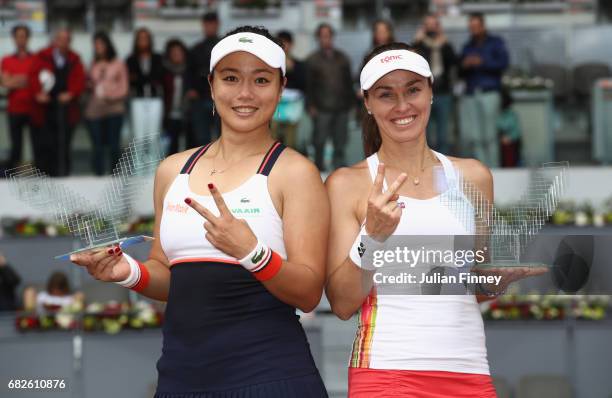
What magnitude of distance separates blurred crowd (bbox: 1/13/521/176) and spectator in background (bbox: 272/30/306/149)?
0.01 m

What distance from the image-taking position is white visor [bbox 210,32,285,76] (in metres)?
3.19

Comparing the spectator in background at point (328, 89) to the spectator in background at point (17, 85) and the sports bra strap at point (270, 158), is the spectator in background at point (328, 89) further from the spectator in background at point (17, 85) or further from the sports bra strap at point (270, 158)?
the sports bra strap at point (270, 158)

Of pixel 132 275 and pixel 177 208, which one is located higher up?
pixel 177 208

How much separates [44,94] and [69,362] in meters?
7.05

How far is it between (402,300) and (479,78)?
8784mm

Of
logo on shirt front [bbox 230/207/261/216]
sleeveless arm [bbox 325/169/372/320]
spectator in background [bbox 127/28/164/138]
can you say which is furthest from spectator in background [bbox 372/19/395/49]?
logo on shirt front [bbox 230/207/261/216]

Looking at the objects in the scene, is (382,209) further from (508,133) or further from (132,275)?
(508,133)

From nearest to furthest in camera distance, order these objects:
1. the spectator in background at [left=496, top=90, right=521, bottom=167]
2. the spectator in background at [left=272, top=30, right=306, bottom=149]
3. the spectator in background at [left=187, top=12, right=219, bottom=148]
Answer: the spectator in background at [left=187, top=12, right=219, bottom=148]
the spectator in background at [left=272, top=30, right=306, bottom=149]
the spectator in background at [left=496, top=90, right=521, bottom=167]

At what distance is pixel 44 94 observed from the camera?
37.9 feet

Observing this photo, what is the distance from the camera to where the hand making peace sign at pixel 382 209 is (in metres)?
2.97

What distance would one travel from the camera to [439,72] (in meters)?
11.3

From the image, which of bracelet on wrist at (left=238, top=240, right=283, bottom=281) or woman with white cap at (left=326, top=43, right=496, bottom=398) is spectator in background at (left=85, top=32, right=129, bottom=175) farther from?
bracelet on wrist at (left=238, top=240, right=283, bottom=281)

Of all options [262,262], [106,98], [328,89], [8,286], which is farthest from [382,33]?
[262,262]

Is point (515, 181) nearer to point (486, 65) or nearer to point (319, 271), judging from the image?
point (486, 65)
